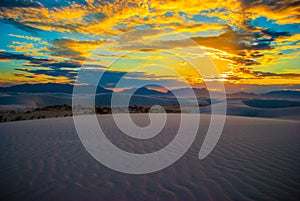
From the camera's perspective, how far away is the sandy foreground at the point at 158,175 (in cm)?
385

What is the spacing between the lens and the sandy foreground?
3.85m

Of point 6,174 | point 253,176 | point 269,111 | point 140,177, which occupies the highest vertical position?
point 269,111

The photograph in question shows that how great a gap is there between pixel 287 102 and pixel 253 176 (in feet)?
85.2

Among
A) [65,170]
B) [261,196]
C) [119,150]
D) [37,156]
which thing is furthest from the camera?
[119,150]

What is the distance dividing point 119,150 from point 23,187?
2.77 meters

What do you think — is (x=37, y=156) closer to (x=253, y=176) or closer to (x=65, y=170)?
(x=65, y=170)

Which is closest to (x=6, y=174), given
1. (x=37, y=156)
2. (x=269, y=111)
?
(x=37, y=156)

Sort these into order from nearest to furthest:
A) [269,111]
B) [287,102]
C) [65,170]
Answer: [65,170]
[269,111]
[287,102]

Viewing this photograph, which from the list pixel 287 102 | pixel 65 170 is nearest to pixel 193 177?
pixel 65 170

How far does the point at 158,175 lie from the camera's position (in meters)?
4.69

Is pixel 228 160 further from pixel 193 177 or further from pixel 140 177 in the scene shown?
pixel 140 177

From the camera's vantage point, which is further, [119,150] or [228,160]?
[119,150]

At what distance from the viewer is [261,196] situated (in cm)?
374

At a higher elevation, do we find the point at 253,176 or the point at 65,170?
the point at 253,176
